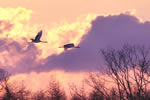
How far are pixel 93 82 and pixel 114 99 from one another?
1054 cm

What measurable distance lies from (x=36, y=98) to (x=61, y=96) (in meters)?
17.3

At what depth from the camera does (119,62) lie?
48531mm

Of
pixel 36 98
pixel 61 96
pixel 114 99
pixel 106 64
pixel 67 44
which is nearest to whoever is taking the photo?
pixel 67 44

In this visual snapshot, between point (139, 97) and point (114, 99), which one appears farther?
point (114, 99)

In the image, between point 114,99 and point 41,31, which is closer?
point 41,31

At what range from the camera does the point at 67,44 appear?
42.3 m

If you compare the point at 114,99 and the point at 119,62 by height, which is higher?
the point at 119,62

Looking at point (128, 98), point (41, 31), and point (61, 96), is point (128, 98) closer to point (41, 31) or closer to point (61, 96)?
point (41, 31)

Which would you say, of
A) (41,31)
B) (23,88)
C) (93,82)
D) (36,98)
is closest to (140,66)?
(93,82)

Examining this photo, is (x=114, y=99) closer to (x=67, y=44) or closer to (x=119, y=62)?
(x=119, y=62)

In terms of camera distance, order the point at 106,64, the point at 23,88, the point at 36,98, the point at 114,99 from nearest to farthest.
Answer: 1. the point at 106,64
2. the point at 114,99
3. the point at 23,88
4. the point at 36,98

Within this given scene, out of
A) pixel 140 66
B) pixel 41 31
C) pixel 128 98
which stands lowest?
pixel 128 98

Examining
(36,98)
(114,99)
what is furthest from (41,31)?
(36,98)

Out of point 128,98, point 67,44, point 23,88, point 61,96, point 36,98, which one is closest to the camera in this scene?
point 67,44
